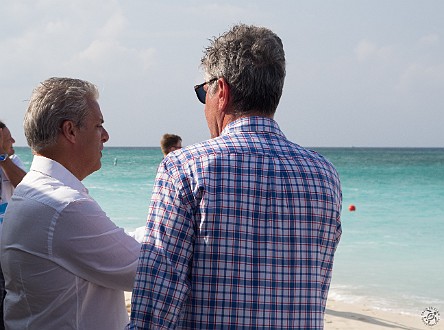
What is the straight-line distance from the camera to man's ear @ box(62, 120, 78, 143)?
229 cm

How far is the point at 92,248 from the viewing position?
2123 mm

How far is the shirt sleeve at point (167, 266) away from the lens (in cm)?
186

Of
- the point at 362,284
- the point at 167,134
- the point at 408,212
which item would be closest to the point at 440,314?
the point at 362,284

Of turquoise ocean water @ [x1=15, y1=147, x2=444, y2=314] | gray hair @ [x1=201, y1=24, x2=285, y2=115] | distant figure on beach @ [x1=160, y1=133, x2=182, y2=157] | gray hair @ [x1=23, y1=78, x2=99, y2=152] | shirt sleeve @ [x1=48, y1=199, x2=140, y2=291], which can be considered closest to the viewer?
gray hair @ [x1=201, y1=24, x2=285, y2=115]

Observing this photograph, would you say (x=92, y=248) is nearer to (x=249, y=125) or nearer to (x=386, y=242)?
(x=249, y=125)

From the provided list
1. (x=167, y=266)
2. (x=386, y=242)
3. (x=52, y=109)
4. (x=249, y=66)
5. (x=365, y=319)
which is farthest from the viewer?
(x=386, y=242)

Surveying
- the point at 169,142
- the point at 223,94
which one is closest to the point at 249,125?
the point at 223,94

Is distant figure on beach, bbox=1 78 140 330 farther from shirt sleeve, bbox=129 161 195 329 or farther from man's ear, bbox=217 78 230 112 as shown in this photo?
man's ear, bbox=217 78 230 112

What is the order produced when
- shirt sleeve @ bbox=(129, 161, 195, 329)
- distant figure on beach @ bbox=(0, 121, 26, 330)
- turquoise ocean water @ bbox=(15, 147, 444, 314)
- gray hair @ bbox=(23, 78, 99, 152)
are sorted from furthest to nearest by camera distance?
turquoise ocean water @ bbox=(15, 147, 444, 314)
distant figure on beach @ bbox=(0, 121, 26, 330)
gray hair @ bbox=(23, 78, 99, 152)
shirt sleeve @ bbox=(129, 161, 195, 329)

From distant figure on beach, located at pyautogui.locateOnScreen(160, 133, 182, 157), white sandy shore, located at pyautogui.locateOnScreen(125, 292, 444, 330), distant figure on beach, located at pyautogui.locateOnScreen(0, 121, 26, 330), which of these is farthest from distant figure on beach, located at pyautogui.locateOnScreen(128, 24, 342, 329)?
white sandy shore, located at pyautogui.locateOnScreen(125, 292, 444, 330)

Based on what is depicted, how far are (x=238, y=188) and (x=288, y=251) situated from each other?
218 millimetres

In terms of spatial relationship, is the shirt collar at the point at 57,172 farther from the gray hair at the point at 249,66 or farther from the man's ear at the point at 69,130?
the gray hair at the point at 249,66

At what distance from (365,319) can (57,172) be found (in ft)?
20.2

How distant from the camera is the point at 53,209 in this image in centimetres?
212
